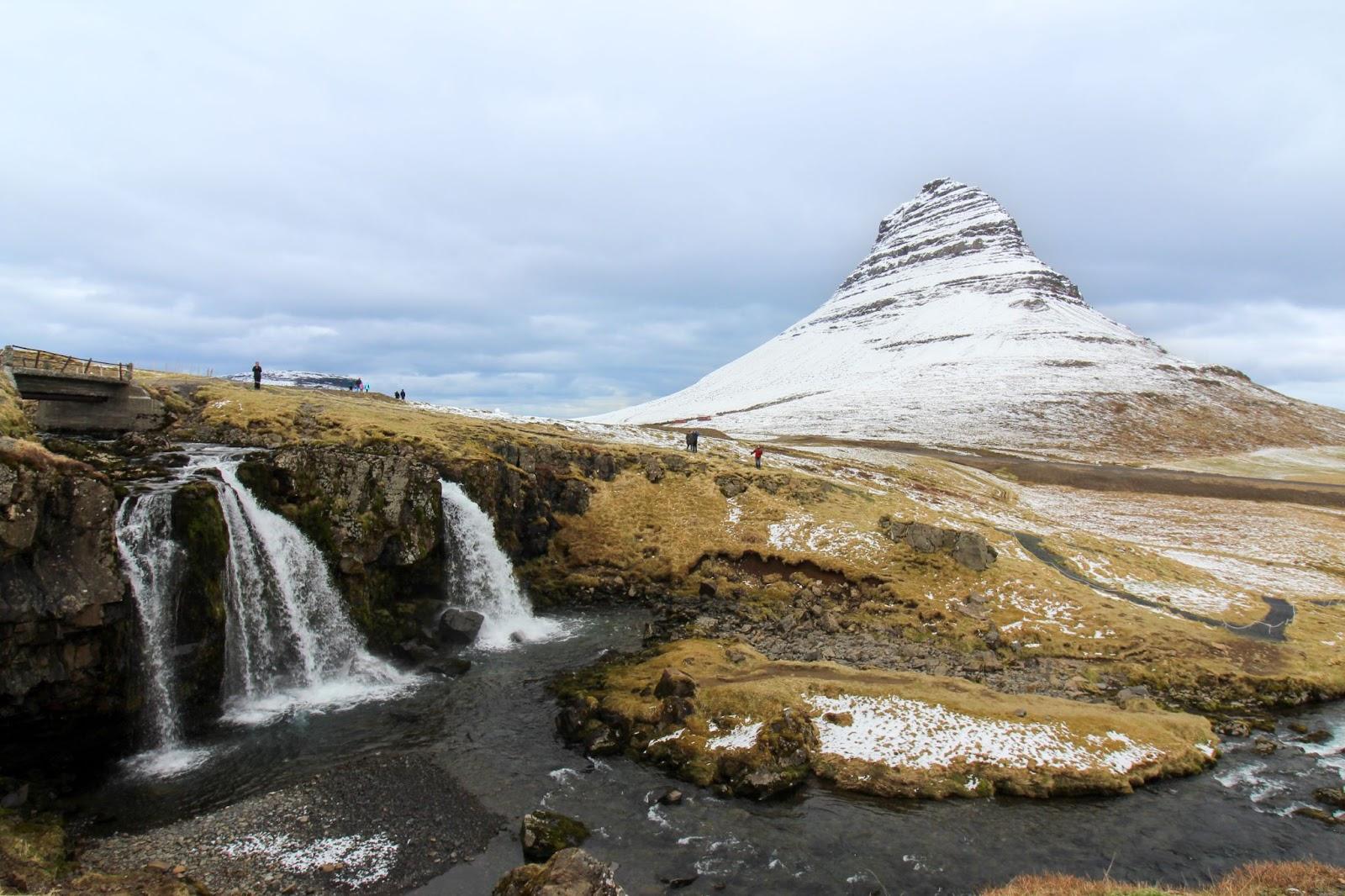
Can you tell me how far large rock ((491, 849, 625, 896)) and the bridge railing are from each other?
40850 mm

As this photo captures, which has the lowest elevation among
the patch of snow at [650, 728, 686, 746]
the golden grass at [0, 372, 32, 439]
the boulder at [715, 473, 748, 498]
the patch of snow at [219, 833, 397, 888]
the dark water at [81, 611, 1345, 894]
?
the patch of snow at [219, 833, 397, 888]

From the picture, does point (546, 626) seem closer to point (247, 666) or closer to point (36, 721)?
point (247, 666)

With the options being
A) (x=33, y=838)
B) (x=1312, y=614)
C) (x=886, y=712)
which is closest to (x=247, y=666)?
(x=33, y=838)

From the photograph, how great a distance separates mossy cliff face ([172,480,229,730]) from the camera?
24.5m

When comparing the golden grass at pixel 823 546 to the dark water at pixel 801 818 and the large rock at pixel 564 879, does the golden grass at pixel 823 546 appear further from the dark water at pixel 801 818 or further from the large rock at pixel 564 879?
the large rock at pixel 564 879

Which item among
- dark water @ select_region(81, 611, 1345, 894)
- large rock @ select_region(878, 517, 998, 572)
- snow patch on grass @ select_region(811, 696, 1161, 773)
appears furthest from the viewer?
large rock @ select_region(878, 517, 998, 572)

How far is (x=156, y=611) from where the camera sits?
80.4 ft

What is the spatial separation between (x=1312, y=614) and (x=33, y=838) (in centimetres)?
5444

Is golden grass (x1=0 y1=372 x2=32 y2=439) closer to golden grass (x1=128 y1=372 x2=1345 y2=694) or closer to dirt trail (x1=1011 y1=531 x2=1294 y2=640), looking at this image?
golden grass (x1=128 y1=372 x2=1345 y2=694)

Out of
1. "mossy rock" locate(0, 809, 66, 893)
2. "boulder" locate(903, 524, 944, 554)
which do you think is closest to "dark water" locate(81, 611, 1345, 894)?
"mossy rock" locate(0, 809, 66, 893)

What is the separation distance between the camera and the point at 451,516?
38625 millimetres

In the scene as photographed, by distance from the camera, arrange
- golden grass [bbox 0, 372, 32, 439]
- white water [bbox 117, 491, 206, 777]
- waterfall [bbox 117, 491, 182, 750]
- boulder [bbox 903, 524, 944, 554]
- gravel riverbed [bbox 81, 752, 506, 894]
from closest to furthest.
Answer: gravel riverbed [bbox 81, 752, 506, 894] → white water [bbox 117, 491, 206, 777] → waterfall [bbox 117, 491, 182, 750] → golden grass [bbox 0, 372, 32, 439] → boulder [bbox 903, 524, 944, 554]

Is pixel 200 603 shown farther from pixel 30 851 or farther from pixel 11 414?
pixel 11 414

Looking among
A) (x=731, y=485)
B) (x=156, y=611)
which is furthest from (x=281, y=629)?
(x=731, y=485)
